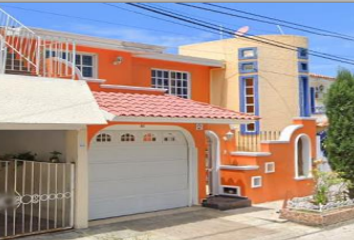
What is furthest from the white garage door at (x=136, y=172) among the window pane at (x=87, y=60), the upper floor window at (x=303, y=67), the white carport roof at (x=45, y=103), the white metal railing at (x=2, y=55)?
the upper floor window at (x=303, y=67)

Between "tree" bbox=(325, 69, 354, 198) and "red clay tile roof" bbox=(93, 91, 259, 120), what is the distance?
91.0 inches

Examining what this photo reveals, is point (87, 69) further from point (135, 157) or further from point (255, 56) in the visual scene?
point (255, 56)

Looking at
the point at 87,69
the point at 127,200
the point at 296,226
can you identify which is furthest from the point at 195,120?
the point at 87,69

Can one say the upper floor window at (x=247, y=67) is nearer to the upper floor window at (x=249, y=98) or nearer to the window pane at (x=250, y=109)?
the upper floor window at (x=249, y=98)

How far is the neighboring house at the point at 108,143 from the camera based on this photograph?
970 cm

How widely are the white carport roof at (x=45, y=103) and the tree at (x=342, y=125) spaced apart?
665 centimetres

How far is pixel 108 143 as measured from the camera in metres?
11.3

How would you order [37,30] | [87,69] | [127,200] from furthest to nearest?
[87,69] → [37,30] → [127,200]

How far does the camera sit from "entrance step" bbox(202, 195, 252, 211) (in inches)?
492

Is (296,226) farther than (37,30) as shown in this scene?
No

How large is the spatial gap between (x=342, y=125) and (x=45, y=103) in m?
7.78

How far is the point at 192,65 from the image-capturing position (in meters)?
18.0

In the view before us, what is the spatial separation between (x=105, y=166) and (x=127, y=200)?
1041 mm

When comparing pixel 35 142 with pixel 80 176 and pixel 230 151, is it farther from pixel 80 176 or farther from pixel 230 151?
pixel 230 151
